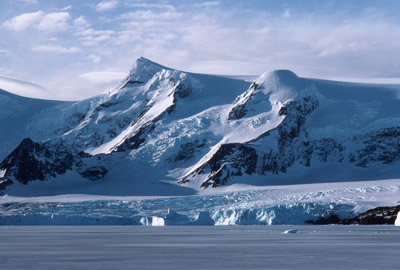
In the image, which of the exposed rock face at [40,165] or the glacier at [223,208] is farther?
the exposed rock face at [40,165]

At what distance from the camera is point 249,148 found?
163625 mm

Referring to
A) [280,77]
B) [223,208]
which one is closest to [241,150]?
[280,77]

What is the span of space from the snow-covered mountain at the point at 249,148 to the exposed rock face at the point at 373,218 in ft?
206

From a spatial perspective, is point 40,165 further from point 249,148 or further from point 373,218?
point 373,218

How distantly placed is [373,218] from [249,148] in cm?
7436

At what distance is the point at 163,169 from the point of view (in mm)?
172750

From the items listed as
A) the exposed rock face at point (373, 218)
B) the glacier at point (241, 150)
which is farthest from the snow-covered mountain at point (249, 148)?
the exposed rock face at point (373, 218)

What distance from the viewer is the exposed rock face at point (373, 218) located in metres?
89.6

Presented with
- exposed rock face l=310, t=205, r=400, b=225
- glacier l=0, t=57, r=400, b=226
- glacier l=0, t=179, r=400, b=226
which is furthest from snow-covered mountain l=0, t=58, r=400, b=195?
exposed rock face l=310, t=205, r=400, b=225

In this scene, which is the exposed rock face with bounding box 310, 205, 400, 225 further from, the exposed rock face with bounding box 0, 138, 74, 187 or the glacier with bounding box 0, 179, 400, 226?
the exposed rock face with bounding box 0, 138, 74, 187

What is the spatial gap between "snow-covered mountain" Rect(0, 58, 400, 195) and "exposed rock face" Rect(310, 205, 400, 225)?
62.8 meters

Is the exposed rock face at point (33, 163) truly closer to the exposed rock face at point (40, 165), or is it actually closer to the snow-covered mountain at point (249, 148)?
the exposed rock face at point (40, 165)

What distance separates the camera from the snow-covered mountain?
530 ft

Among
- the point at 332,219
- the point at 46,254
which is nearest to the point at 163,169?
the point at 332,219
